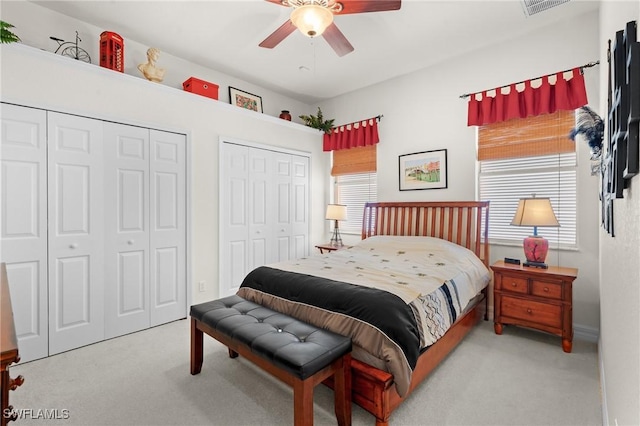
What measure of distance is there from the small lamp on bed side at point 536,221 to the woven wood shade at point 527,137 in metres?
0.63

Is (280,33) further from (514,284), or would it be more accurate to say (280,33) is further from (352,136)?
(514,284)

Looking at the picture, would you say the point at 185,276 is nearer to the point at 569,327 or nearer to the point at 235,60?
the point at 235,60

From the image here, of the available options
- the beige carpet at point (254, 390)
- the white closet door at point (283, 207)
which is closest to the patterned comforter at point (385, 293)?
the beige carpet at point (254, 390)

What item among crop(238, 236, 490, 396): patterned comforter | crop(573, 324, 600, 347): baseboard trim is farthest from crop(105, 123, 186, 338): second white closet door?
crop(573, 324, 600, 347): baseboard trim

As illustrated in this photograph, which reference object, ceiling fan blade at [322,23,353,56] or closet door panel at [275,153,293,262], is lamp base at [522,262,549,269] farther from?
closet door panel at [275,153,293,262]

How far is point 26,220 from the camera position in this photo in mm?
2461

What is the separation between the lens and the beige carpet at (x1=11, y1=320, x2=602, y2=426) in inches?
71.1

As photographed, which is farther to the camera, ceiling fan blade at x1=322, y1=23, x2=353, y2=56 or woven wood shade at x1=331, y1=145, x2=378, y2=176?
woven wood shade at x1=331, y1=145, x2=378, y2=176

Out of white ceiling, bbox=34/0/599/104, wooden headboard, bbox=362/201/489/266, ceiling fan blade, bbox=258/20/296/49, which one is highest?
white ceiling, bbox=34/0/599/104

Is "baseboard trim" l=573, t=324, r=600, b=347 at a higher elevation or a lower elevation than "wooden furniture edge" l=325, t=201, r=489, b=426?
lower

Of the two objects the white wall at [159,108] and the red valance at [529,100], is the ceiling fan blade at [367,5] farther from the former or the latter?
the white wall at [159,108]

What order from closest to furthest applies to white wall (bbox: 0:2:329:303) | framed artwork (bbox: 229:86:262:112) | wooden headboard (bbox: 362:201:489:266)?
white wall (bbox: 0:2:329:303) → wooden headboard (bbox: 362:201:489:266) → framed artwork (bbox: 229:86:262:112)

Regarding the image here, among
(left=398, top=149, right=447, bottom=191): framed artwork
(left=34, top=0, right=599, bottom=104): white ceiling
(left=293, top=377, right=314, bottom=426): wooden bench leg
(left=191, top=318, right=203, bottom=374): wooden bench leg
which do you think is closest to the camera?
(left=293, top=377, right=314, bottom=426): wooden bench leg

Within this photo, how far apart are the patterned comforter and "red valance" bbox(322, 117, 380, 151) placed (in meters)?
1.88
